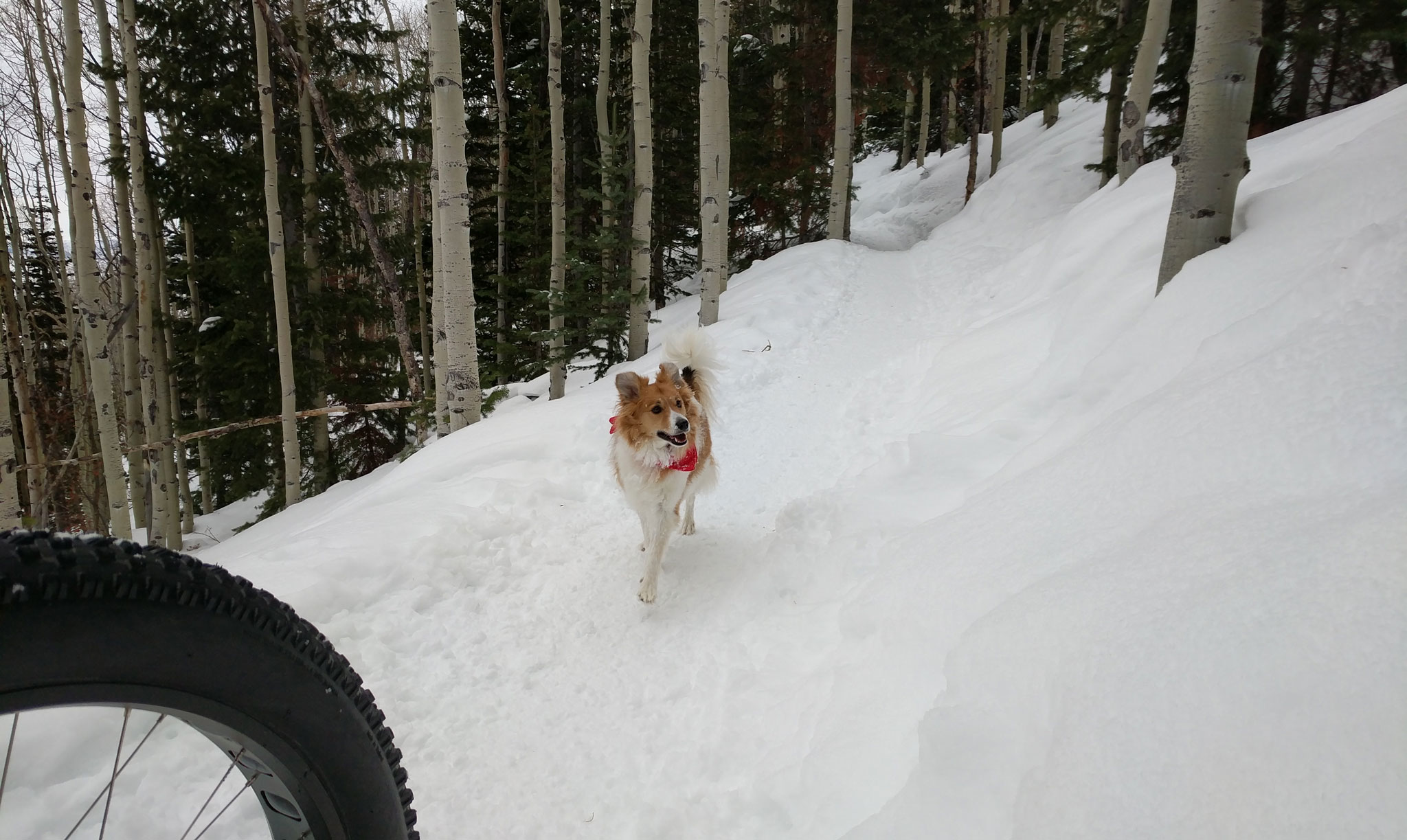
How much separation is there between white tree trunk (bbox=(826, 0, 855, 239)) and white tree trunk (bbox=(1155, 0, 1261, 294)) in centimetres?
980

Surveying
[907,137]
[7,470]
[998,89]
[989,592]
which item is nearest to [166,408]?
[7,470]

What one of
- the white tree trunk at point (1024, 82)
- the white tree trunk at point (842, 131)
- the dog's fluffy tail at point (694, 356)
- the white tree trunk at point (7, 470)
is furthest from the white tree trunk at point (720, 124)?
the white tree trunk at point (1024, 82)

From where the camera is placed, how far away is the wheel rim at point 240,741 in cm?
102

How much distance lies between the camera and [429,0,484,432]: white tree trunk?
23.2 ft

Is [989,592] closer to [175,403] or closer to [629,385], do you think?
[629,385]

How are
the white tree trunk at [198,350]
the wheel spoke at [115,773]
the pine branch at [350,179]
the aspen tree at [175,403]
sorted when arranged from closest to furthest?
the wheel spoke at [115,773]
the pine branch at [350,179]
the white tree trunk at [198,350]
the aspen tree at [175,403]

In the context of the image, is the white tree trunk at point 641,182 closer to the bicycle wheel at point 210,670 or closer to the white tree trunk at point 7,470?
the white tree trunk at point 7,470

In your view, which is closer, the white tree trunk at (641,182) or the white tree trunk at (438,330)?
the white tree trunk at (438,330)

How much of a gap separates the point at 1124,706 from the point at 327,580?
3901mm

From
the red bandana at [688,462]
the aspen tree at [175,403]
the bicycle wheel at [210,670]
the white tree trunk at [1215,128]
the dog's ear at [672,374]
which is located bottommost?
the aspen tree at [175,403]

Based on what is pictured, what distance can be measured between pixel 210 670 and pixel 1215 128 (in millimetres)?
6225

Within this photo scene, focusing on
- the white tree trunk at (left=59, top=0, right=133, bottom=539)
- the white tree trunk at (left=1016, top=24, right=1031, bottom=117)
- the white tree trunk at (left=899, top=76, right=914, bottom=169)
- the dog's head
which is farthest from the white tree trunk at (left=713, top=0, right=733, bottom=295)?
the white tree trunk at (left=1016, top=24, right=1031, bottom=117)

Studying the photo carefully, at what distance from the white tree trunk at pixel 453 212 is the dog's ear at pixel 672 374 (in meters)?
4.06

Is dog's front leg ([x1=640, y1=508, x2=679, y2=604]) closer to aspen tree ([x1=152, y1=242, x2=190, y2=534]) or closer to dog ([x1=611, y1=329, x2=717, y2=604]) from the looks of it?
dog ([x1=611, y1=329, x2=717, y2=604])
